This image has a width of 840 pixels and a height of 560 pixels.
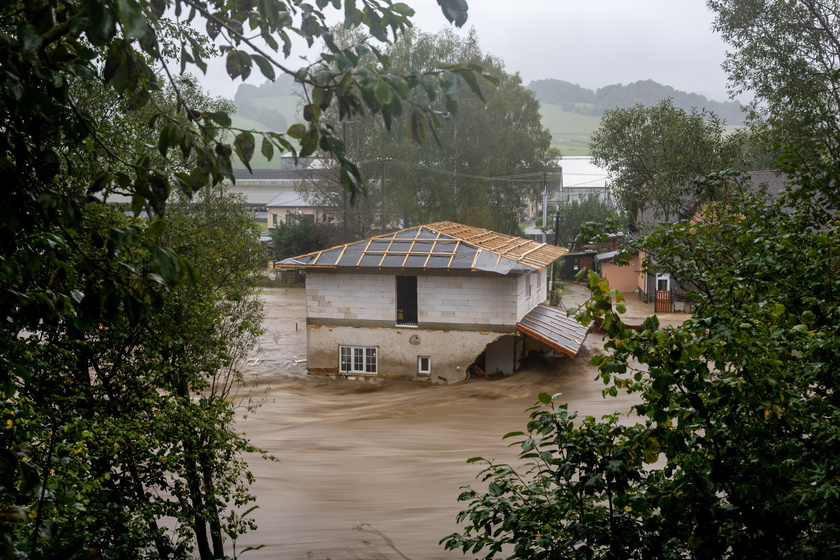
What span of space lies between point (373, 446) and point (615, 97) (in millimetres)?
Answer: 163167

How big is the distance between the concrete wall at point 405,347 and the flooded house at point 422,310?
0.04 m

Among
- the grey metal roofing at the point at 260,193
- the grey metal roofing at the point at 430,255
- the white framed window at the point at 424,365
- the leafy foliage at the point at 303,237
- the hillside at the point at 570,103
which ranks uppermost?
the hillside at the point at 570,103

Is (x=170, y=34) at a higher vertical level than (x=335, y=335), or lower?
higher

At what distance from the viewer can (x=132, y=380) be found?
849cm

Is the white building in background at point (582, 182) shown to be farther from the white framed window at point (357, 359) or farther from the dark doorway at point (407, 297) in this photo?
the white framed window at point (357, 359)

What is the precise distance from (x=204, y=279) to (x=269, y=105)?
162 metres

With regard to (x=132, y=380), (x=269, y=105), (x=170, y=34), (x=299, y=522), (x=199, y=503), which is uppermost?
(x=269, y=105)

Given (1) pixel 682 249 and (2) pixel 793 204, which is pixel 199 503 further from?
(2) pixel 793 204

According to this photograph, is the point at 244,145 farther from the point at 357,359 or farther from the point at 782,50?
the point at 357,359

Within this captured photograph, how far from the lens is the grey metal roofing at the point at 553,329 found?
2586 cm

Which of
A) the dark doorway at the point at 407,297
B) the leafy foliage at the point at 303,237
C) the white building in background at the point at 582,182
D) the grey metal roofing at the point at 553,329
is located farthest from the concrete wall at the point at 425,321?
the white building in background at the point at 582,182

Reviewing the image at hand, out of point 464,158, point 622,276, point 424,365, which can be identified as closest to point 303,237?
point 464,158

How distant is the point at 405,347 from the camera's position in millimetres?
27750

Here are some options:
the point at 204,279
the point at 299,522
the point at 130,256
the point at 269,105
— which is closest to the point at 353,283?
the point at 299,522
